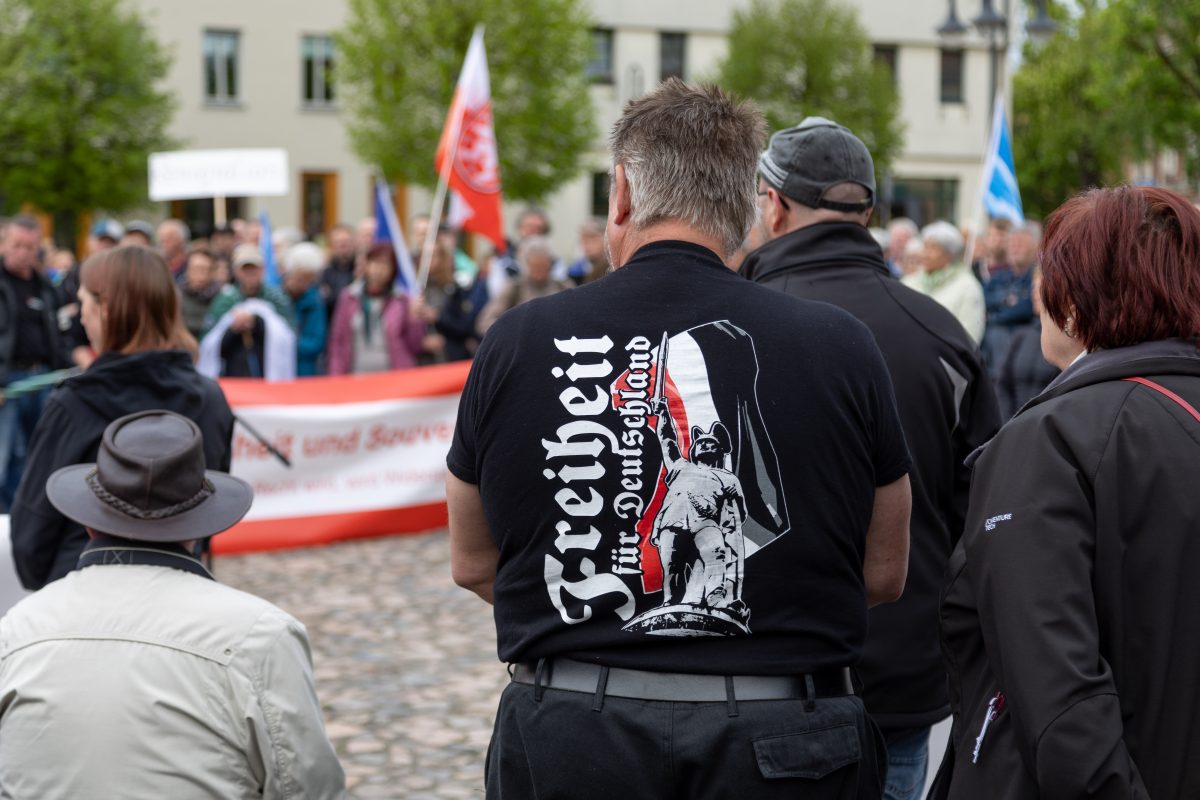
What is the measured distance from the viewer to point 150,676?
296 centimetres

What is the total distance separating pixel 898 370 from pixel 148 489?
171 cm

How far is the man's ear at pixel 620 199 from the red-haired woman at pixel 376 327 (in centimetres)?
955

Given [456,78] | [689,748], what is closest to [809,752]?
[689,748]

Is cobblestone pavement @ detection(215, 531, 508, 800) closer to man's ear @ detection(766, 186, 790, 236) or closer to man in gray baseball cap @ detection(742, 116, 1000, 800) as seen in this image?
man in gray baseball cap @ detection(742, 116, 1000, 800)

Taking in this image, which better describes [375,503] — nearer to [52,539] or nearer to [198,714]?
[52,539]

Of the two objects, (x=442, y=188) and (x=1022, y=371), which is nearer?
(x=1022, y=371)

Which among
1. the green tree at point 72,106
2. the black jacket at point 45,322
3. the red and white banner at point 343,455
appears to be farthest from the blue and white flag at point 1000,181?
the green tree at point 72,106

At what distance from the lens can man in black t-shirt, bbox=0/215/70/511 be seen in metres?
10.9

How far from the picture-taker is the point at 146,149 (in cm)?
3922

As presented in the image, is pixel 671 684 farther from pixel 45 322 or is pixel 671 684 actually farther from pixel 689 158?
pixel 45 322

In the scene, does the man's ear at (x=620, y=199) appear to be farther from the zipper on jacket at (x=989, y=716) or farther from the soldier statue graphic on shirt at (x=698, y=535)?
the zipper on jacket at (x=989, y=716)

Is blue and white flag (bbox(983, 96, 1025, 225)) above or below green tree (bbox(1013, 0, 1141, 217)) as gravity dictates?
below

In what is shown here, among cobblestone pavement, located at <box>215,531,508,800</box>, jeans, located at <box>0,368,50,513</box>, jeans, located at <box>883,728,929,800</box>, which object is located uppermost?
jeans, located at <box>883,728,929,800</box>

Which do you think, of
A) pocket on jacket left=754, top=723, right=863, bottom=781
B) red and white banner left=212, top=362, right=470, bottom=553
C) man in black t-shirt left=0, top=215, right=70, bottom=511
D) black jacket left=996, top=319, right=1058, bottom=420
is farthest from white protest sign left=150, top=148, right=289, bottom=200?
pocket on jacket left=754, top=723, right=863, bottom=781
